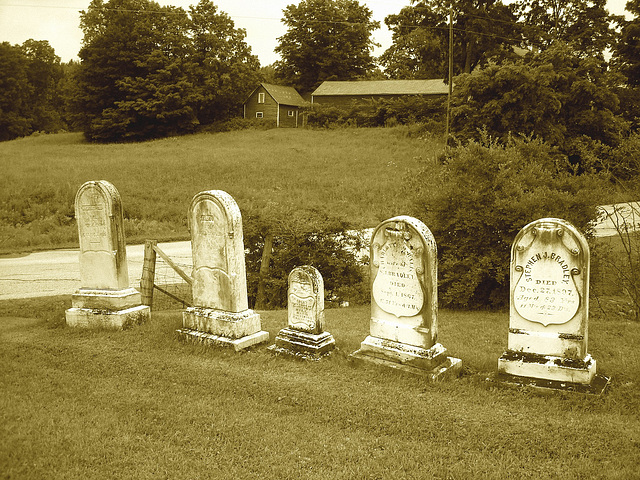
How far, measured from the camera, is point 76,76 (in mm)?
50469

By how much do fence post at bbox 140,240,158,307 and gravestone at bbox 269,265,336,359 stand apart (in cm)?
356

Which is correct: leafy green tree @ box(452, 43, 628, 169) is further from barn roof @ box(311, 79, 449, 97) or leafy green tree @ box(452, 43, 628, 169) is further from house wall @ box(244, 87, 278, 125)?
house wall @ box(244, 87, 278, 125)

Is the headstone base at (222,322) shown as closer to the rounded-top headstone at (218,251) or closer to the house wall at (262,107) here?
the rounded-top headstone at (218,251)

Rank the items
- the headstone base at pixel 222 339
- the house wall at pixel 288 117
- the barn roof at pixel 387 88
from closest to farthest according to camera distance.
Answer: the headstone base at pixel 222 339 → the barn roof at pixel 387 88 → the house wall at pixel 288 117

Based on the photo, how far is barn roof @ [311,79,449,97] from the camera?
4956 centimetres

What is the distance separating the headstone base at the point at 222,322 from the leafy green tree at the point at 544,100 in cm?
2163

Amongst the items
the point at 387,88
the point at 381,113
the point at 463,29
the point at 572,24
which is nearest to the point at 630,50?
the point at 572,24

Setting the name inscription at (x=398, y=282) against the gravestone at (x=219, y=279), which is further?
the gravestone at (x=219, y=279)

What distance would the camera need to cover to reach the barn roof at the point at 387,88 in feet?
163

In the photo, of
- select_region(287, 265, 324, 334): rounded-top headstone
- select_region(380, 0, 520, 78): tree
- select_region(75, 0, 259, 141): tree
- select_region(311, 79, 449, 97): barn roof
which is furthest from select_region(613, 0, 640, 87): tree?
select_region(287, 265, 324, 334): rounded-top headstone

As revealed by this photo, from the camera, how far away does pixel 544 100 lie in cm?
2556

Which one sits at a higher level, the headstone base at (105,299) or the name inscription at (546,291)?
the name inscription at (546,291)

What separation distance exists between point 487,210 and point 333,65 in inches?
2233

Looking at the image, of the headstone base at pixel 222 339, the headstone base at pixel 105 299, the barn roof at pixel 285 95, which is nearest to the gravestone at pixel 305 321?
the headstone base at pixel 222 339
